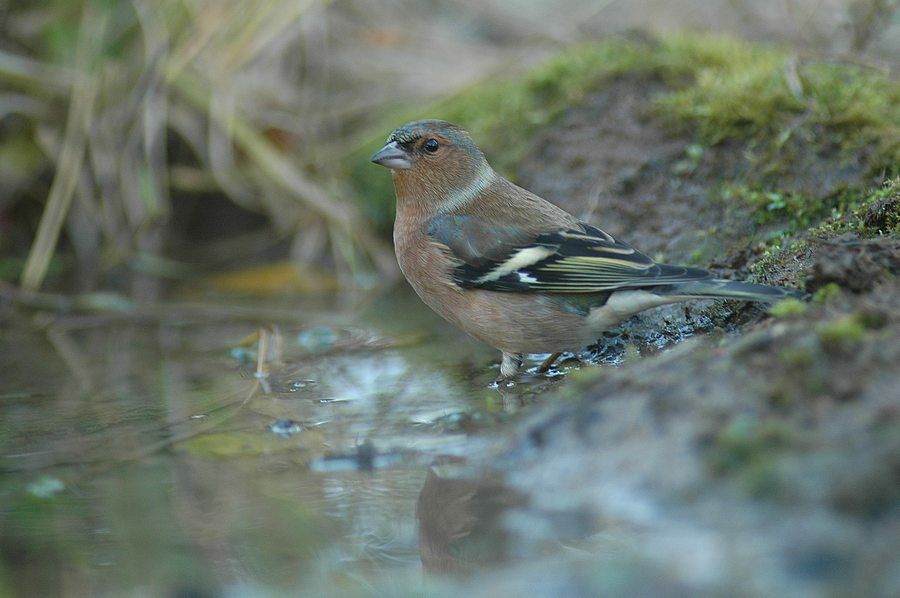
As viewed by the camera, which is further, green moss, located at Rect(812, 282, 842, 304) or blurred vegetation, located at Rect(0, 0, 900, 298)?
blurred vegetation, located at Rect(0, 0, 900, 298)

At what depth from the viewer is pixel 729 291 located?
3621 millimetres

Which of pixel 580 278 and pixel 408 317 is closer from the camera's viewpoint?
pixel 580 278

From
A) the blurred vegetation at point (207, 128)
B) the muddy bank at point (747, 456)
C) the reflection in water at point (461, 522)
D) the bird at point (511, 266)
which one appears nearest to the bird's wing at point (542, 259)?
the bird at point (511, 266)

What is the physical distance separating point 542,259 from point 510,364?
0.57 metres

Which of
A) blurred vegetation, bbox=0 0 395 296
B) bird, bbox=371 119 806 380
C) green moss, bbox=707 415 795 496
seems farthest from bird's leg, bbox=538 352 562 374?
blurred vegetation, bbox=0 0 395 296

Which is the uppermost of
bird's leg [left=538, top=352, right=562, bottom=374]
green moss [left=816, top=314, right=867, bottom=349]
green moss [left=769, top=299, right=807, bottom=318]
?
green moss [left=816, top=314, right=867, bottom=349]

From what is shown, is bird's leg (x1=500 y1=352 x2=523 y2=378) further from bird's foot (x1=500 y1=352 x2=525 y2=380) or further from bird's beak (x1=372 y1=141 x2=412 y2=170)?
bird's beak (x1=372 y1=141 x2=412 y2=170)

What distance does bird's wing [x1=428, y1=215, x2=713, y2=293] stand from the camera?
4098 millimetres

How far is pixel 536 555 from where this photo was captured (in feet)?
7.74

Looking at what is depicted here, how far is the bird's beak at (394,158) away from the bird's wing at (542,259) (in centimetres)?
49

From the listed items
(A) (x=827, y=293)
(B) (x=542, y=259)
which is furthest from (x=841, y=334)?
(B) (x=542, y=259)

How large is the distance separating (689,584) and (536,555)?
45cm

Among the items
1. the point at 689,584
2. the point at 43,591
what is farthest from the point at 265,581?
the point at 689,584

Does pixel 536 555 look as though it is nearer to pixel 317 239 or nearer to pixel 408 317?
pixel 408 317
